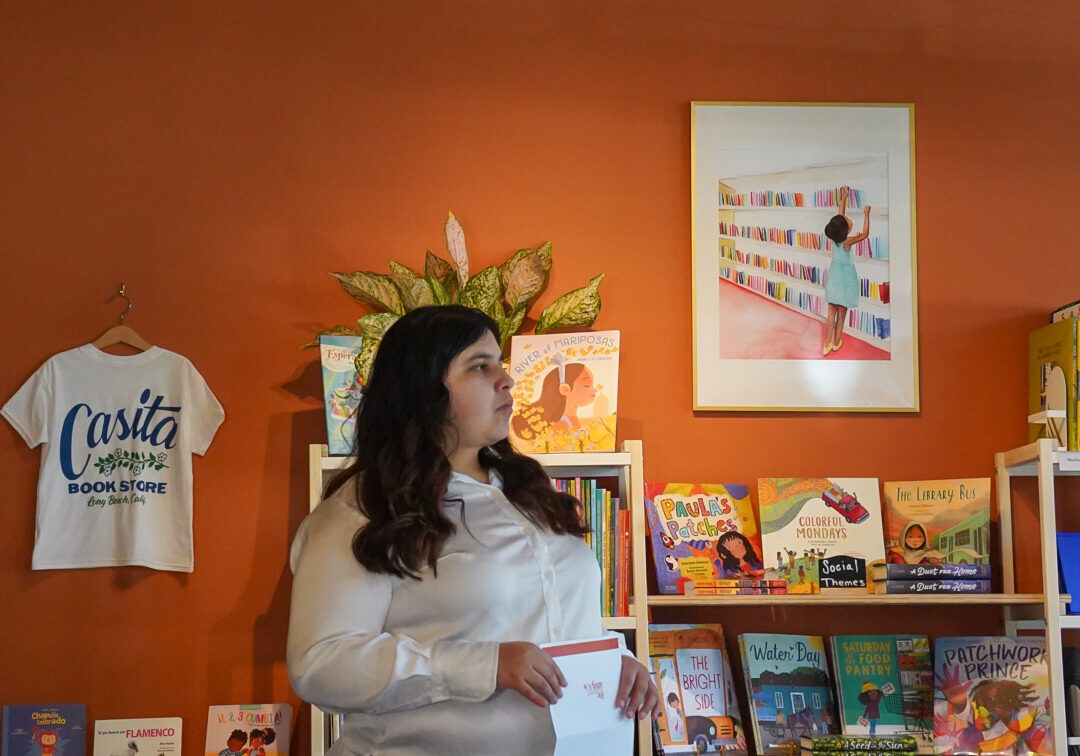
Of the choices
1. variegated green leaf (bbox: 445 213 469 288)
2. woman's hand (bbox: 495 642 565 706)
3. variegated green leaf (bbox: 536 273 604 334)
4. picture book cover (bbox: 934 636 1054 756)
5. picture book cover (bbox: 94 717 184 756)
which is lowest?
picture book cover (bbox: 94 717 184 756)

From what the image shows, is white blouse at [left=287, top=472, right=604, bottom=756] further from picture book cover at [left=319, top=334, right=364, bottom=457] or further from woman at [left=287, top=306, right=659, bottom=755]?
picture book cover at [left=319, top=334, right=364, bottom=457]

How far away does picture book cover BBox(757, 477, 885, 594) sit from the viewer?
2988 mm

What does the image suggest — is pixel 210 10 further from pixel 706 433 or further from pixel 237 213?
pixel 706 433

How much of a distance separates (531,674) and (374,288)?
1.57m

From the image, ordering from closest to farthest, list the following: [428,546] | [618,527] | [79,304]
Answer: [428,546]
[618,527]
[79,304]

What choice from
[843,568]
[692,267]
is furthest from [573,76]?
[843,568]

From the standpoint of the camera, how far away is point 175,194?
324 centimetres

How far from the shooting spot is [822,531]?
304cm

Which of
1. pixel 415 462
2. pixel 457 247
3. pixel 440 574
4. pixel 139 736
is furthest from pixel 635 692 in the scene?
pixel 139 736

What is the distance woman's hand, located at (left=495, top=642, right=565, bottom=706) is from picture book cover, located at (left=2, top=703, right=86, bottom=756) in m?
1.78

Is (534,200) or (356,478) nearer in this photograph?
(356,478)

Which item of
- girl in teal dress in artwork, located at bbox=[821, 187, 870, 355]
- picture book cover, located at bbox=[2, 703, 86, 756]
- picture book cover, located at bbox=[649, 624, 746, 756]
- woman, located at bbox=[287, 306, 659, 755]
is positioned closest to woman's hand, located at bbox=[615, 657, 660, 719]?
woman, located at bbox=[287, 306, 659, 755]

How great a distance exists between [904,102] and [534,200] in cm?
106

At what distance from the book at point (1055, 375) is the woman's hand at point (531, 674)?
1.83m
